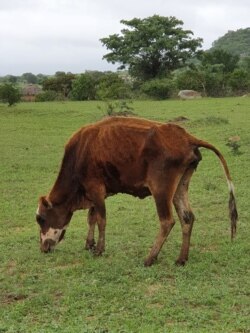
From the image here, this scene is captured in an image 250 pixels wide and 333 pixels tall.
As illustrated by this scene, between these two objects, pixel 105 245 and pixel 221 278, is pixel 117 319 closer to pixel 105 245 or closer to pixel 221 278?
pixel 221 278

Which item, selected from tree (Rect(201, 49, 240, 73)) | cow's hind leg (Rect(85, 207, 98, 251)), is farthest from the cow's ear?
tree (Rect(201, 49, 240, 73))

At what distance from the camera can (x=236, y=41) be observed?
Answer: 282ft

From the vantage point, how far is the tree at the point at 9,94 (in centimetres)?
2741

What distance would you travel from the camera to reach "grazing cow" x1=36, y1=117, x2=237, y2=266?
19.5 feet

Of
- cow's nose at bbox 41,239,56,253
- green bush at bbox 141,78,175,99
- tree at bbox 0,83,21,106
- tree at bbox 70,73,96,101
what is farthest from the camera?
green bush at bbox 141,78,175,99

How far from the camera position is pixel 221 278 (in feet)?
18.3

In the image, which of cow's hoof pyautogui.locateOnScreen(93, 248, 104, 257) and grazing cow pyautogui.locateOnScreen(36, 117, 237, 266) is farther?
cow's hoof pyautogui.locateOnScreen(93, 248, 104, 257)

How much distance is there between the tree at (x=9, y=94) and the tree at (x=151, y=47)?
17279 millimetres

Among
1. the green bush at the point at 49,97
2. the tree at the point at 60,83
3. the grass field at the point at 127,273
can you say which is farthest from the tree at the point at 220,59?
the grass field at the point at 127,273

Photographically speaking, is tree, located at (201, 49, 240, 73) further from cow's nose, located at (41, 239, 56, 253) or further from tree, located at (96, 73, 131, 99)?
cow's nose, located at (41, 239, 56, 253)

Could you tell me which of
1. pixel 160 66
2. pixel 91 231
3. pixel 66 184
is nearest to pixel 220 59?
pixel 160 66

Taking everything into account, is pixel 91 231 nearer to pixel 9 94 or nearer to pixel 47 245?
pixel 47 245

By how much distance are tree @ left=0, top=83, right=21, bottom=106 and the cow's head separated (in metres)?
21.7

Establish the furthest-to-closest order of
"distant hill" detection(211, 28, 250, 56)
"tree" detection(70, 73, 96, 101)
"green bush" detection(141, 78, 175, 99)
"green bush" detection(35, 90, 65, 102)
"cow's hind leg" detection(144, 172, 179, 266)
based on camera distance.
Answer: "distant hill" detection(211, 28, 250, 56) → "green bush" detection(35, 90, 65, 102) → "green bush" detection(141, 78, 175, 99) → "tree" detection(70, 73, 96, 101) → "cow's hind leg" detection(144, 172, 179, 266)
